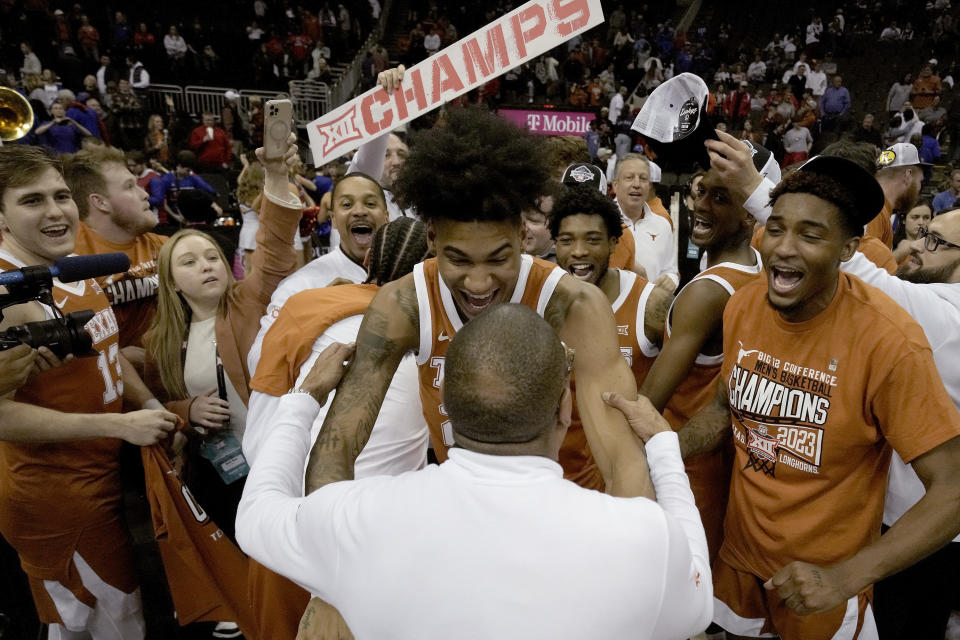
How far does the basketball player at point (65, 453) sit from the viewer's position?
2.59 metres

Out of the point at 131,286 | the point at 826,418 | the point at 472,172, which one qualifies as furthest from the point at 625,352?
the point at 131,286

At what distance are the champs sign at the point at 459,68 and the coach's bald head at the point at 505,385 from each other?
1905 millimetres

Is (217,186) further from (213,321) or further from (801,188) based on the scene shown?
(801,188)

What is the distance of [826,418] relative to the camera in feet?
6.50

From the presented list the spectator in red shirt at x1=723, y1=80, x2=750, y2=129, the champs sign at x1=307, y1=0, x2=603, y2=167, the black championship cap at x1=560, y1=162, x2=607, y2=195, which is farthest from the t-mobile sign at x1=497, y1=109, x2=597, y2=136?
the champs sign at x1=307, y1=0, x2=603, y2=167

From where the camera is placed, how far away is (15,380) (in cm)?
229

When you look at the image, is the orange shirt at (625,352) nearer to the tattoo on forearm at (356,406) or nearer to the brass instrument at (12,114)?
the tattoo on forearm at (356,406)

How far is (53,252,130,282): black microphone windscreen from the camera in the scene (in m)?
2.02

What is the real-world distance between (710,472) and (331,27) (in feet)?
67.7

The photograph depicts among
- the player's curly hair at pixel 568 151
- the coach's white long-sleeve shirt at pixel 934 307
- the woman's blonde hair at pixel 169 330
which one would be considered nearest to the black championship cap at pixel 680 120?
the coach's white long-sleeve shirt at pixel 934 307

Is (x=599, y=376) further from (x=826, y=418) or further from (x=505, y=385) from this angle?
(x=505, y=385)

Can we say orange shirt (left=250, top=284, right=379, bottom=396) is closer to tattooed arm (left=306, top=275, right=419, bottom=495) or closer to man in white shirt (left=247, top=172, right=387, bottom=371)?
tattooed arm (left=306, top=275, right=419, bottom=495)

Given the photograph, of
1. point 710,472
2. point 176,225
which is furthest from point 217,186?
point 710,472

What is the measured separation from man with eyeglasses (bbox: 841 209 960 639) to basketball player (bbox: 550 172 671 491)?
2.69 feet
